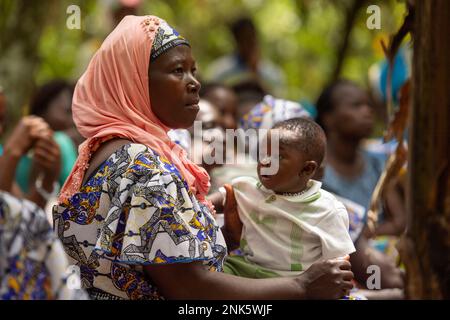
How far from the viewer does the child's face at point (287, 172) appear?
339cm

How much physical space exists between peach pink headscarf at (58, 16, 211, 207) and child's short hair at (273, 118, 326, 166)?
0.39 meters

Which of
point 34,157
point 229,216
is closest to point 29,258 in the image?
point 229,216

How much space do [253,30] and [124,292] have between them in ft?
21.7

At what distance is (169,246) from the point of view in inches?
116

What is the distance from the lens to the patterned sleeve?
2.94 metres

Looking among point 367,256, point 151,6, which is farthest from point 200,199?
point 151,6

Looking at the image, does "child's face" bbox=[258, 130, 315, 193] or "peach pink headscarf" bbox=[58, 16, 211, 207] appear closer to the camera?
"peach pink headscarf" bbox=[58, 16, 211, 207]

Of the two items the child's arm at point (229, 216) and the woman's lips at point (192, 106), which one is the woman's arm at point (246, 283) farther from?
the woman's lips at point (192, 106)

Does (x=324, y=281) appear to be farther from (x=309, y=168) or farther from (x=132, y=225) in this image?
(x=132, y=225)

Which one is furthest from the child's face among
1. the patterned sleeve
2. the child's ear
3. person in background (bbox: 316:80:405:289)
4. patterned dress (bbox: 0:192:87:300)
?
person in background (bbox: 316:80:405:289)

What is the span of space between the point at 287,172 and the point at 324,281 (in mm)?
506

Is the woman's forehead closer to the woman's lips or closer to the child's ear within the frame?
the woman's lips

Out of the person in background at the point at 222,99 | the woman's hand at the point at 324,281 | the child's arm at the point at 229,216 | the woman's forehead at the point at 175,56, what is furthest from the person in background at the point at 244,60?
the woman's hand at the point at 324,281
